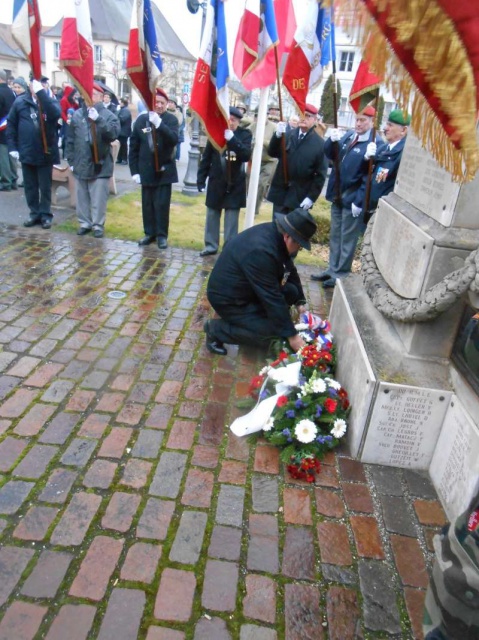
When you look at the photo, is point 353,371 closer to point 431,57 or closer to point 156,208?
point 431,57

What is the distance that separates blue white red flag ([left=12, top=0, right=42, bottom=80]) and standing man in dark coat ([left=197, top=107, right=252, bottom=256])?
2.56 metres

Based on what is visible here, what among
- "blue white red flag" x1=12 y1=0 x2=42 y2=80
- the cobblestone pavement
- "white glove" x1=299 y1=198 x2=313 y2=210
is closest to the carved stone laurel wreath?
the cobblestone pavement

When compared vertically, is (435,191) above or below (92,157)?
above

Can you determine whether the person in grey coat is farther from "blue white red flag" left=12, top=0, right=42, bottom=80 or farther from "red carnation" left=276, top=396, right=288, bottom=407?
"red carnation" left=276, top=396, right=288, bottom=407

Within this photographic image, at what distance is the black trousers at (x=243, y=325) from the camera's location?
412 cm

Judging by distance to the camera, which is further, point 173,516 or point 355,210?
point 355,210

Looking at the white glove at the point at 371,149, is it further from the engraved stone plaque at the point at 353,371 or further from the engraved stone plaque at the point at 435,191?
the engraved stone plaque at the point at 353,371

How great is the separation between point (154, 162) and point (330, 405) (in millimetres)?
4821

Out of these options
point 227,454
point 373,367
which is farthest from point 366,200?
point 227,454

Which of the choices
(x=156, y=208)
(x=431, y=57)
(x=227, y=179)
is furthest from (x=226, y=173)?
(x=431, y=57)

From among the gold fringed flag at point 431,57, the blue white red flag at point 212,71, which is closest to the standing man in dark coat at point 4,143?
the blue white red flag at point 212,71

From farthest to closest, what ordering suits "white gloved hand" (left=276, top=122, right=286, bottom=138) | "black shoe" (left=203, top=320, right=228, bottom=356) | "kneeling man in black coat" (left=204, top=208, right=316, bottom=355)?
"white gloved hand" (left=276, top=122, right=286, bottom=138) → "black shoe" (left=203, top=320, right=228, bottom=356) → "kneeling man in black coat" (left=204, top=208, right=316, bottom=355)

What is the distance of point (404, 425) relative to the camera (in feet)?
9.66

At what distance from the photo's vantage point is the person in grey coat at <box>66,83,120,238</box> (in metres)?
6.84
